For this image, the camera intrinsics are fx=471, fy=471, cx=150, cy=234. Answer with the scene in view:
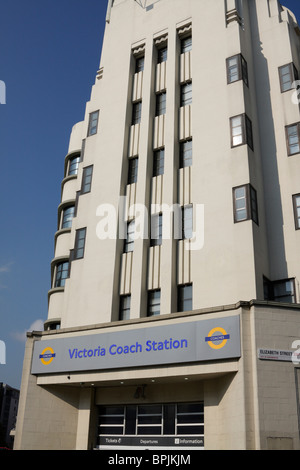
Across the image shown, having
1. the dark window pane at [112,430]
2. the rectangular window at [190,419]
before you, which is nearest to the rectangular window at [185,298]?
the rectangular window at [190,419]

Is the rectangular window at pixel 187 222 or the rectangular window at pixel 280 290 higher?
the rectangular window at pixel 187 222

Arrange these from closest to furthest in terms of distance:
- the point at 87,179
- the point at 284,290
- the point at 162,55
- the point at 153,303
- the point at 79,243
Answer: the point at 284,290, the point at 153,303, the point at 79,243, the point at 87,179, the point at 162,55

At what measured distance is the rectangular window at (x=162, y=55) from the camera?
107 ft

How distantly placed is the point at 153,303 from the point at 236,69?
14353mm

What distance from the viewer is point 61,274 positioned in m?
32.9

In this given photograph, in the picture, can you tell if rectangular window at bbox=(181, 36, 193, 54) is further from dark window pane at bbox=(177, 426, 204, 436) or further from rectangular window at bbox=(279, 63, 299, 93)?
dark window pane at bbox=(177, 426, 204, 436)

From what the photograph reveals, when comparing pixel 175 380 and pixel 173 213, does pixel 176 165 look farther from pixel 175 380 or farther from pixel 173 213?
pixel 175 380

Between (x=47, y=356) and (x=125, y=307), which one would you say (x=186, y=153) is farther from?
(x=47, y=356)

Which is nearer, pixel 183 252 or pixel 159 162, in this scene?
pixel 183 252

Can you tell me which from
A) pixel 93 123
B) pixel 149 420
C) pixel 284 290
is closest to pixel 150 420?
pixel 149 420

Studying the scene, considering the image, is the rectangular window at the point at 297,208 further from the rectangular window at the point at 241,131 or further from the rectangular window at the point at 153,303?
the rectangular window at the point at 153,303

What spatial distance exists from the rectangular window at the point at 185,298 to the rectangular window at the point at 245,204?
173 inches

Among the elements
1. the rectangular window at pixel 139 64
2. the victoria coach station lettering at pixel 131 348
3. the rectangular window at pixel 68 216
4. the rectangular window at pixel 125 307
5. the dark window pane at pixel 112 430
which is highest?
the rectangular window at pixel 139 64
